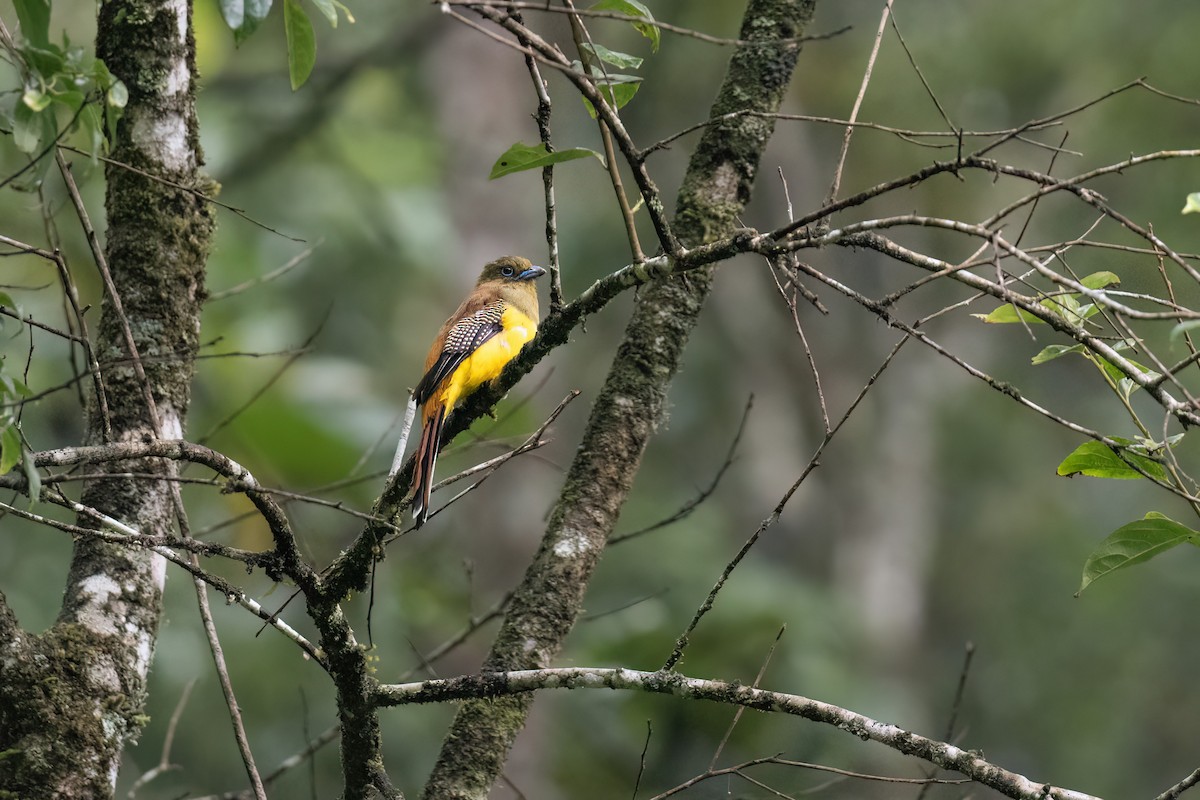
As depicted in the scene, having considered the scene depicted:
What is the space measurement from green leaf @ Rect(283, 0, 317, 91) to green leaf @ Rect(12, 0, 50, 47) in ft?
1.90

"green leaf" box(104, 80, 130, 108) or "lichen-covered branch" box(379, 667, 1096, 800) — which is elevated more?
"green leaf" box(104, 80, 130, 108)

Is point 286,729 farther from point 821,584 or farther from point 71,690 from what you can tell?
point 821,584

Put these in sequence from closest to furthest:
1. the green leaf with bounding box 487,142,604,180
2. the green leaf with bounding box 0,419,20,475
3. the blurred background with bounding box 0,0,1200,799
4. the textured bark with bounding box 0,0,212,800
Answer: the green leaf with bounding box 0,419,20,475 < the green leaf with bounding box 487,142,604,180 < the textured bark with bounding box 0,0,212,800 < the blurred background with bounding box 0,0,1200,799

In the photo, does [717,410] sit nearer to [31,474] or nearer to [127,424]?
[127,424]

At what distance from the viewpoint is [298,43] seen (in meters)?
2.87

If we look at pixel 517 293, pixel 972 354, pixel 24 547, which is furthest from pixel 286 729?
pixel 972 354

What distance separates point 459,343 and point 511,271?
1.35 metres

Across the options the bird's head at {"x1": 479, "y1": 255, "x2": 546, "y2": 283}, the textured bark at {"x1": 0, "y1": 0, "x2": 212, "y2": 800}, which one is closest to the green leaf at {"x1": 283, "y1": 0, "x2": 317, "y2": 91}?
the textured bark at {"x1": 0, "y1": 0, "x2": 212, "y2": 800}

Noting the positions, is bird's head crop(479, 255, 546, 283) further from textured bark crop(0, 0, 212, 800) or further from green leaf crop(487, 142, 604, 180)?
green leaf crop(487, 142, 604, 180)

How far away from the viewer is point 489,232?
1036 centimetres

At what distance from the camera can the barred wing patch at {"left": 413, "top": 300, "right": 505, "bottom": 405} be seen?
188 inches

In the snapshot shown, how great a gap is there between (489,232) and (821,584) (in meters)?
5.28

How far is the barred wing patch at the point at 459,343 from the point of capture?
15.6ft

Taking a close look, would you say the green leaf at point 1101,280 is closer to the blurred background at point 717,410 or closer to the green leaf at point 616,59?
the green leaf at point 616,59
